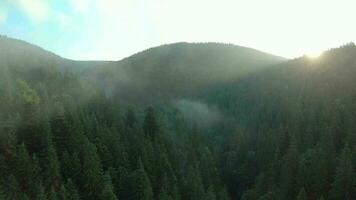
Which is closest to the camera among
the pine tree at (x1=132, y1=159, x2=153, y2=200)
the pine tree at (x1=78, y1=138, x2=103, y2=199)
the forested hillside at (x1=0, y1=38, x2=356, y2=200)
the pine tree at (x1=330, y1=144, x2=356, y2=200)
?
the forested hillside at (x1=0, y1=38, x2=356, y2=200)

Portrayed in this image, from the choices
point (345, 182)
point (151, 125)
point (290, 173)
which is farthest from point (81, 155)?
point (345, 182)

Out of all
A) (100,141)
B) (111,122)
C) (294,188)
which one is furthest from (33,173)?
(111,122)

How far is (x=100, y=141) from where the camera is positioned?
121 metres

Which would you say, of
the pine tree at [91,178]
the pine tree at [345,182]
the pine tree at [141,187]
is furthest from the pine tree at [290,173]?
the pine tree at [91,178]

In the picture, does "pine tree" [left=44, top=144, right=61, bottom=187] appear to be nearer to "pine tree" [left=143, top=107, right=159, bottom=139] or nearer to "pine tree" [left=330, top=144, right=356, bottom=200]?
"pine tree" [left=330, top=144, right=356, bottom=200]

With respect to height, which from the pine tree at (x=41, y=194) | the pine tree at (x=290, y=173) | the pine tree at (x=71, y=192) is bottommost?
the pine tree at (x=290, y=173)

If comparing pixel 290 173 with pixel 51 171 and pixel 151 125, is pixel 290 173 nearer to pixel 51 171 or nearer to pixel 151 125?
pixel 151 125

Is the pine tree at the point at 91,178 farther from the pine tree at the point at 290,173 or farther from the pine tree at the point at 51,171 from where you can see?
the pine tree at the point at 290,173

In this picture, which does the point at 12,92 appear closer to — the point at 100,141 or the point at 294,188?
the point at 100,141

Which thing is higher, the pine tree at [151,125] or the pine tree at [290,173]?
the pine tree at [151,125]

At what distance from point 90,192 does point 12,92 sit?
141 feet

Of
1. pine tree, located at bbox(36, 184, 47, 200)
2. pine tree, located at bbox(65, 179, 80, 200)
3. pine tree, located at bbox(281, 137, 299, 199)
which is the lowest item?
pine tree, located at bbox(281, 137, 299, 199)

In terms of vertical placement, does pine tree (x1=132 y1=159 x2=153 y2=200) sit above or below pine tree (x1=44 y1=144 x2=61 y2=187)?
below

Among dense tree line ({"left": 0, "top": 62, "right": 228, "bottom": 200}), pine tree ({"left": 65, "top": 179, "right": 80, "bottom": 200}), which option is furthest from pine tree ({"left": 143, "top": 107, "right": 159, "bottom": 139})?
pine tree ({"left": 65, "top": 179, "right": 80, "bottom": 200})
